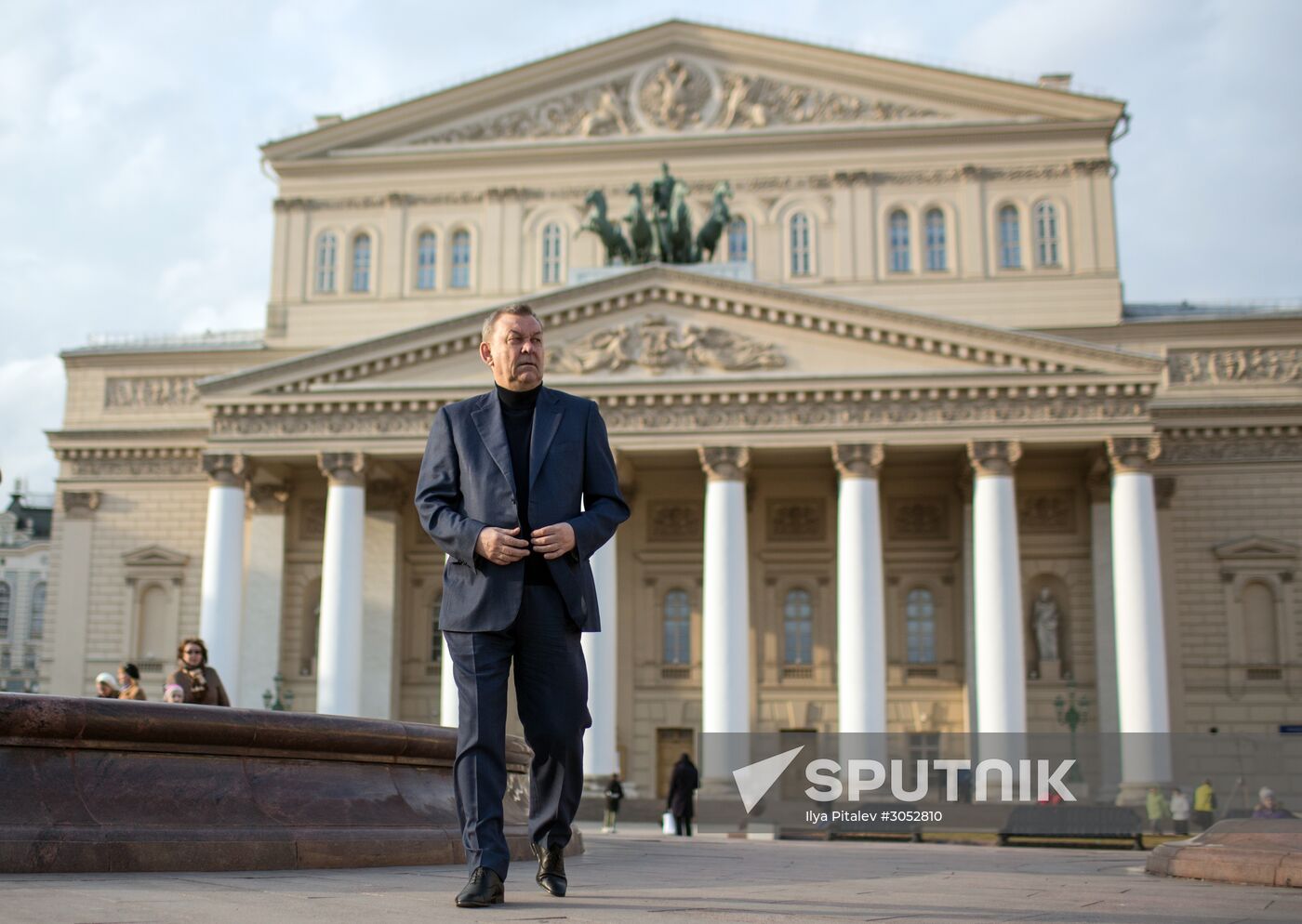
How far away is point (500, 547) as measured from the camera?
18.9 feet

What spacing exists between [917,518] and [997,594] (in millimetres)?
6409

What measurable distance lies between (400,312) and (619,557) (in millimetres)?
11048

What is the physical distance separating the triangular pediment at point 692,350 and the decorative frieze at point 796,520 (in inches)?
225

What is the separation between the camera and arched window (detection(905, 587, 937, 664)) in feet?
128

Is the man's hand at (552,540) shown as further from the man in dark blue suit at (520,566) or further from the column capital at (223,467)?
the column capital at (223,467)

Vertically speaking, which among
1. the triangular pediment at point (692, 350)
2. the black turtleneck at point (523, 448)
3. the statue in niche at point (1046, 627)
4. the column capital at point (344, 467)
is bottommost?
the black turtleneck at point (523, 448)

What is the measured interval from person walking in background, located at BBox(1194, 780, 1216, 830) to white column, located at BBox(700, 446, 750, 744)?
9.33 meters

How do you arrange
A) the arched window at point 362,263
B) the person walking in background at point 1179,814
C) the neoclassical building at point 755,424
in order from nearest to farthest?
1. the person walking in background at point 1179,814
2. the neoclassical building at point 755,424
3. the arched window at point 362,263

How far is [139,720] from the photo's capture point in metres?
6.85

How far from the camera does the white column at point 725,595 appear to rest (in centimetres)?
3362

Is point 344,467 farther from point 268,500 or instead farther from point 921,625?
point 921,625

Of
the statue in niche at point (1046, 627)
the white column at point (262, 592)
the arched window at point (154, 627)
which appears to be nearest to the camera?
the white column at point (262, 592)

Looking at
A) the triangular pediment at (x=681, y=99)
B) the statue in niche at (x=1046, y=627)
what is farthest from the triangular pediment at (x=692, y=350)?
the triangular pediment at (x=681, y=99)

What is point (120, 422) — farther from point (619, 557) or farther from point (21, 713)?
point (21, 713)
